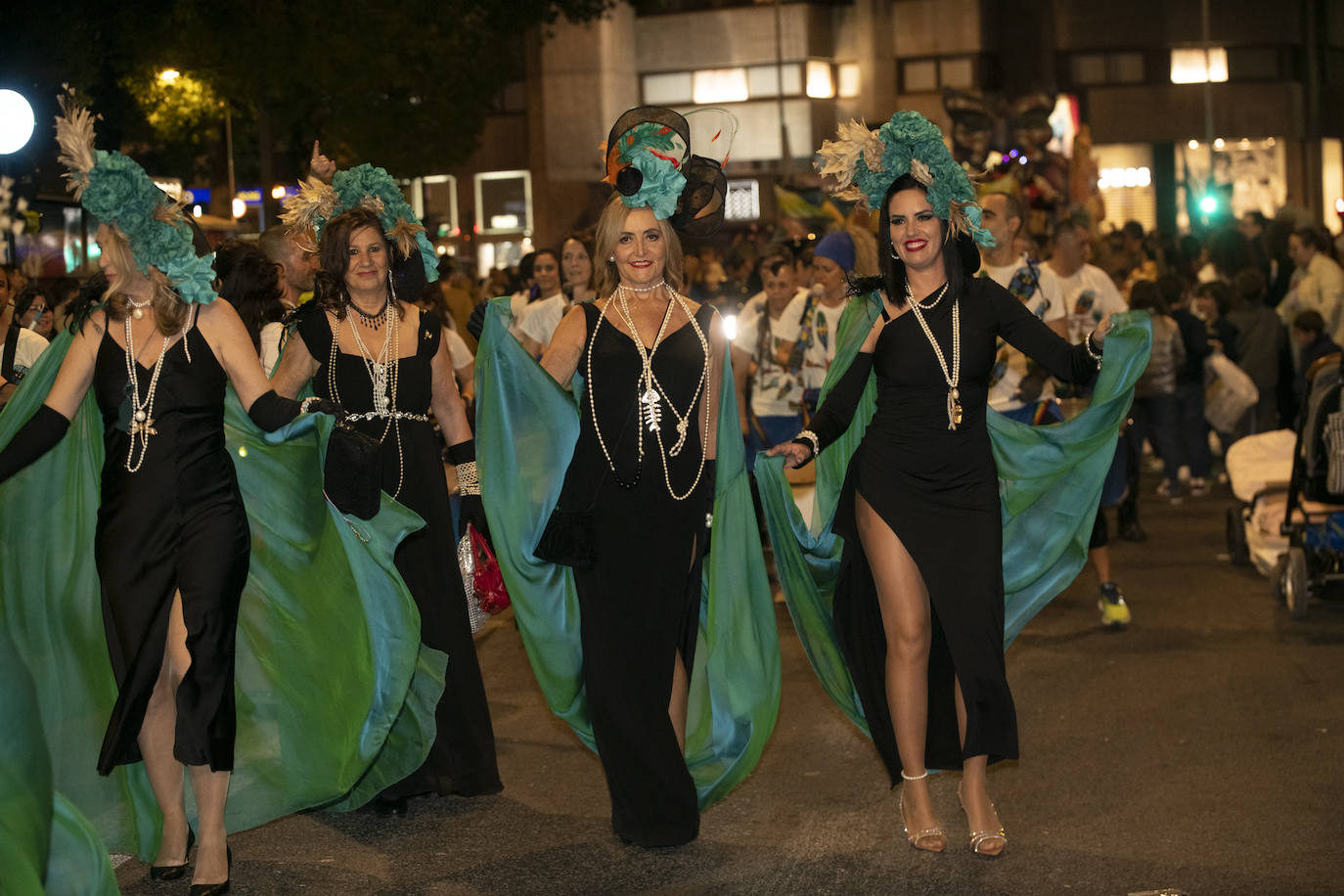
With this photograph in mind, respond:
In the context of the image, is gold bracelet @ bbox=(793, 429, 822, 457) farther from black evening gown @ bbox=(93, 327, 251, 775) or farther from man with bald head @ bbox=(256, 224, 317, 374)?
man with bald head @ bbox=(256, 224, 317, 374)

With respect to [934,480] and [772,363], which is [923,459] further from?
[772,363]

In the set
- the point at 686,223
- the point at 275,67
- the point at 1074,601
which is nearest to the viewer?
the point at 686,223

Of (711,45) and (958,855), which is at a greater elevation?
(711,45)

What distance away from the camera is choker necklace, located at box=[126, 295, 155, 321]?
5.38 m

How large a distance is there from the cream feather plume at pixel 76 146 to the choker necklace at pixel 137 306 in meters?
0.36

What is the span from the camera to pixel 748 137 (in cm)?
4962

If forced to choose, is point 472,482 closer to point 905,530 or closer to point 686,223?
point 686,223

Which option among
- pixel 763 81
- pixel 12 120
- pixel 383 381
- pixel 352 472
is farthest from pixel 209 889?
pixel 763 81

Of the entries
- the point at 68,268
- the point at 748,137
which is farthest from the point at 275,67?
the point at 748,137

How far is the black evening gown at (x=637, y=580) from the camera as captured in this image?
5.66 m

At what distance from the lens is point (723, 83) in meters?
49.9

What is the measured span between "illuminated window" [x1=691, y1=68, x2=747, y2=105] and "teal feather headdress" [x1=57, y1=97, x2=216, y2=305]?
45.0 meters

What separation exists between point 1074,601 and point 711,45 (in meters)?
41.2

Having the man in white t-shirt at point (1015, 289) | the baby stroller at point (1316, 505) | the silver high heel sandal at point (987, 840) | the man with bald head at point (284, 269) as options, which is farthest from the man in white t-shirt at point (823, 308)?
the silver high heel sandal at point (987, 840)
